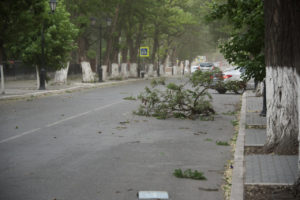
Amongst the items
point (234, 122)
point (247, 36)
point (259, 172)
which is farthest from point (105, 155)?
point (234, 122)

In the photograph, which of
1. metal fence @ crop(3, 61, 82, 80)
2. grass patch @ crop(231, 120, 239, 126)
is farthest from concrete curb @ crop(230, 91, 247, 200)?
metal fence @ crop(3, 61, 82, 80)

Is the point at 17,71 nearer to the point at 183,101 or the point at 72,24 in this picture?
the point at 72,24

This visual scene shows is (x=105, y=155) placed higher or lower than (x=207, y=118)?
higher

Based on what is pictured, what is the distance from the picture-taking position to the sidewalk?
6914 millimetres

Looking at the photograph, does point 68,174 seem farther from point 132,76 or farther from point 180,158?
point 132,76

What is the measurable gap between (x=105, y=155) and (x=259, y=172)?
120 inches

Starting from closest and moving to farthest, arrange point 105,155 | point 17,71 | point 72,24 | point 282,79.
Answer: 1. point 105,155
2. point 282,79
3. point 72,24
4. point 17,71

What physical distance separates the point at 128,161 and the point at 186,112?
8973 mm

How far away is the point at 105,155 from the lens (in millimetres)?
9852

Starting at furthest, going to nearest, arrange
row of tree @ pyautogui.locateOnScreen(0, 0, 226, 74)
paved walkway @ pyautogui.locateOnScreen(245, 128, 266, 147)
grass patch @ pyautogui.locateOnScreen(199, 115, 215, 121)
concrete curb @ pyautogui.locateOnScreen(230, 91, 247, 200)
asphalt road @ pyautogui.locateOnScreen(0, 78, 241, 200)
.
Result: row of tree @ pyautogui.locateOnScreen(0, 0, 226, 74) → grass patch @ pyautogui.locateOnScreen(199, 115, 215, 121) → paved walkway @ pyautogui.locateOnScreen(245, 128, 266, 147) → asphalt road @ pyautogui.locateOnScreen(0, 78, 241, 200) → concrete curb @ pyautogui.locateOnScreen(230, 91, 247, 200)

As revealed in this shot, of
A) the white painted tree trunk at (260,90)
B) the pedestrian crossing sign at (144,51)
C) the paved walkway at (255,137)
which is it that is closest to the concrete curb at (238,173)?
the paved walkway at (255,137)

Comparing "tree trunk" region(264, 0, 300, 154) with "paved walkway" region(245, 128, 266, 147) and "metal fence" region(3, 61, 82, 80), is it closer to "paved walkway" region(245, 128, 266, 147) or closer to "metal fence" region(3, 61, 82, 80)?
"paved walkway" region(245, 128, 266, 147)

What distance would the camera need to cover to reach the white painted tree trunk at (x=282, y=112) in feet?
32.2

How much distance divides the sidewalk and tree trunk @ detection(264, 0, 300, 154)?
15.6 inches
